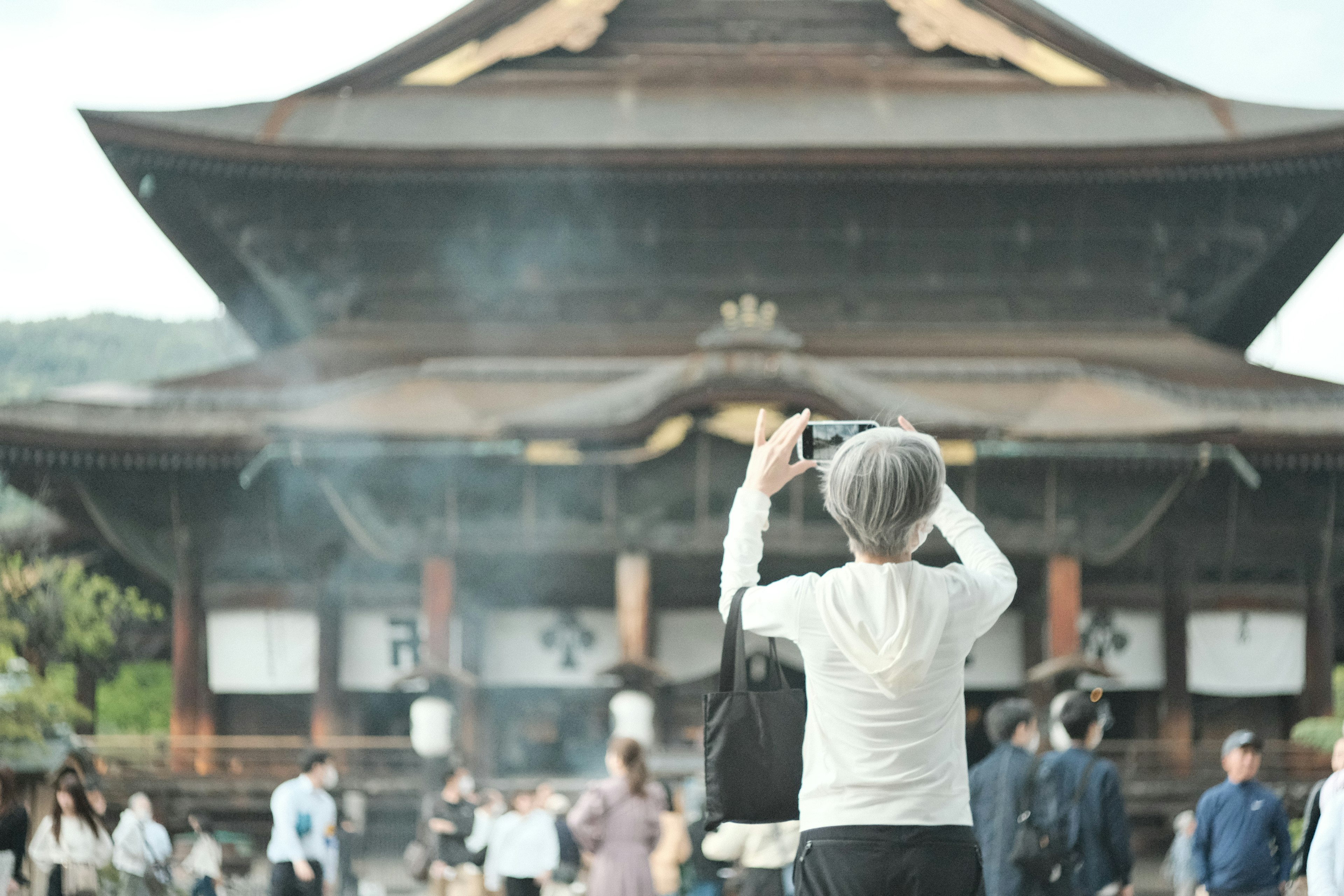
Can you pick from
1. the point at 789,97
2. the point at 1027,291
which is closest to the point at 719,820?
the point at 1027,291

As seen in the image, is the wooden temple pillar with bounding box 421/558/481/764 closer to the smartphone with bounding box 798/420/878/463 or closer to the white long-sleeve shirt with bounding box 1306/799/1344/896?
the white long-sleeve shirt with bounding box 1306/799/1344/896

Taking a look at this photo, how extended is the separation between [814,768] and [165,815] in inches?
486

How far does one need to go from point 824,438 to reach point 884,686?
17.7 inches

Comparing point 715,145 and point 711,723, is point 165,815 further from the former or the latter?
point 711,723

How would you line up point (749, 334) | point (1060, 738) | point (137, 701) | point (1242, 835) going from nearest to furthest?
1. point (1242, 835)
2. point (1060, 738)
3. point (749, 334)
4. point (137, 701)

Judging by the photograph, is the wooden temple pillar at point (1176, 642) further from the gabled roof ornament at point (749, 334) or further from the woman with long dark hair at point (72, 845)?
the woman with long dark hair at point (72, 845)

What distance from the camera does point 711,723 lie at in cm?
246

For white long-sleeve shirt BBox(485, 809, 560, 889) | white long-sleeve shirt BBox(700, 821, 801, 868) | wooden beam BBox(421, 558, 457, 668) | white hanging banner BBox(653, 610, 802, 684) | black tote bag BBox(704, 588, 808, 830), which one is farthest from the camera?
white hanging banner BBox(653, 610, 802, 684)

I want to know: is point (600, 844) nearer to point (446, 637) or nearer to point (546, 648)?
point (446, 637)

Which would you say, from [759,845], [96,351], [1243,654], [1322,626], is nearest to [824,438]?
[759,845]

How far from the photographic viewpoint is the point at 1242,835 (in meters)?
5.74

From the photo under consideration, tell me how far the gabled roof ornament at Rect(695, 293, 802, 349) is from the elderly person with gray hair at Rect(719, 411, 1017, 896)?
1074 centimetres

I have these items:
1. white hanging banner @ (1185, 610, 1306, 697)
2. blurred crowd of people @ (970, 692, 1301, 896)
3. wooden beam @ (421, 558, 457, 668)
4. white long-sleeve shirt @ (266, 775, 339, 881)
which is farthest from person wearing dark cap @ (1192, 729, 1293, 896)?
white hanging banner @ (1185, 610, 1306, 697)

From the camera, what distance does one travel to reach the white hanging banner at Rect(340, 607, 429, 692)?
14422mm
